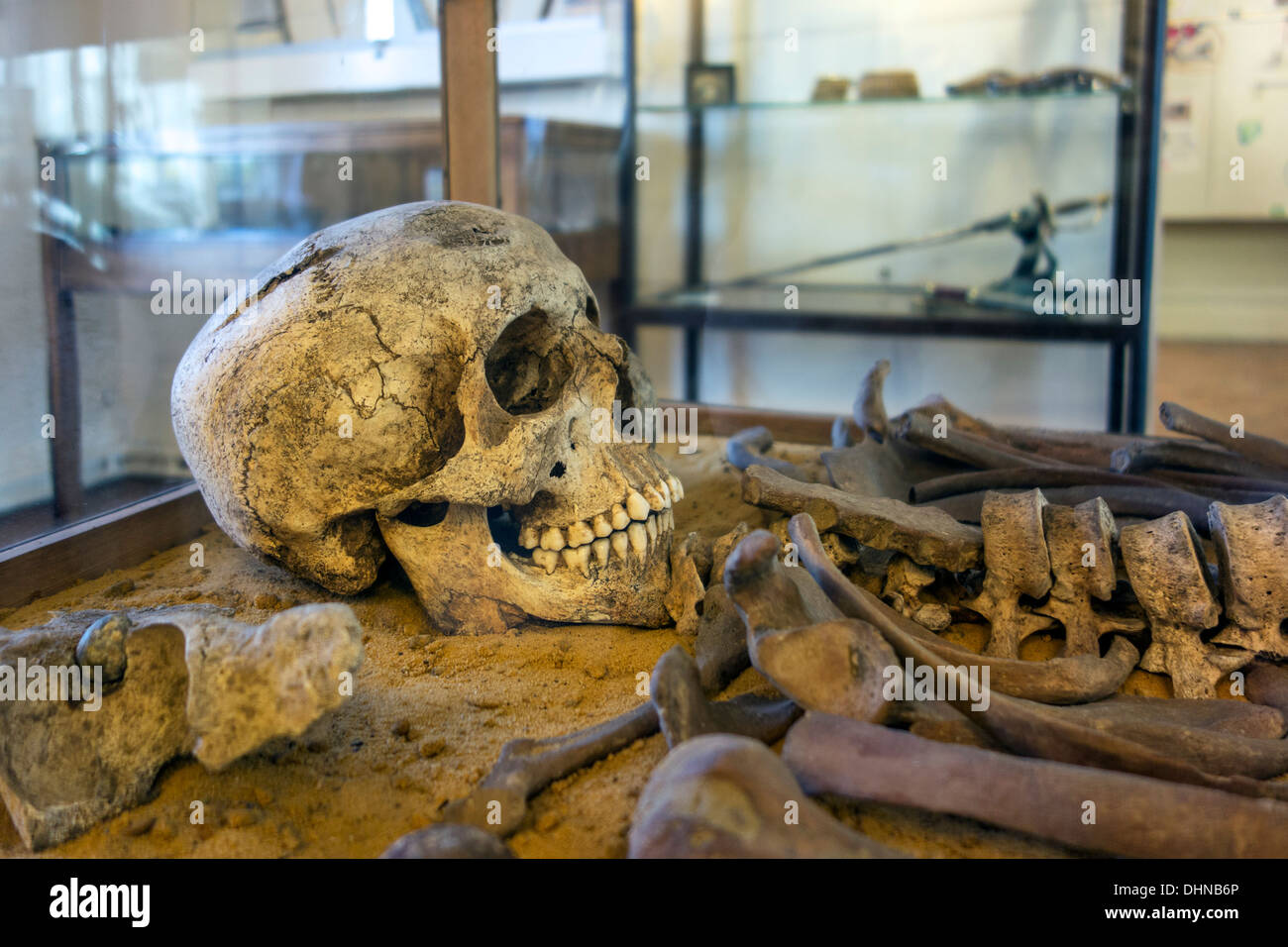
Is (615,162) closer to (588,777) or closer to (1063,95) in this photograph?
(1063,95)

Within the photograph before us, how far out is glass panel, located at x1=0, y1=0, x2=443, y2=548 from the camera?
2.06 meters

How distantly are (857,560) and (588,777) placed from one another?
0.79 metres

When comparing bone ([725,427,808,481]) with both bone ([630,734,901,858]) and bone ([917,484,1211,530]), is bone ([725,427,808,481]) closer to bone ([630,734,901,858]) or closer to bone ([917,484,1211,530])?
bone ([917,484,1211,530])

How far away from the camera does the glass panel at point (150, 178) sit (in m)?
2.06

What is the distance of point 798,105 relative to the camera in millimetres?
4203

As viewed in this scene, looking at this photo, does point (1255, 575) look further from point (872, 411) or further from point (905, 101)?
point (905, 101)

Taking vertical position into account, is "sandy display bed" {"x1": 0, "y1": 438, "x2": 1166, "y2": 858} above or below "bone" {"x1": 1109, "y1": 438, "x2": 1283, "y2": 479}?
below

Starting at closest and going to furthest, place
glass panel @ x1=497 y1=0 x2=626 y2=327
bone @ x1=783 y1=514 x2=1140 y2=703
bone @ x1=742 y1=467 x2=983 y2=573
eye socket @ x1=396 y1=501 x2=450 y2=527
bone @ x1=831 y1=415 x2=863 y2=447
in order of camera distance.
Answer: bone @ x1=783 y1=514 x2=1140 y2=703 < bone @ x1=742 y1=467 x2=983 y2=573 < eye socket @ x1=396 y1=501 x2=450 y2=527 < bone @ x1=831 y1=415 x2=863 y2=447 < glass panel @ x1=497 y1=0 x2=626 y2=327

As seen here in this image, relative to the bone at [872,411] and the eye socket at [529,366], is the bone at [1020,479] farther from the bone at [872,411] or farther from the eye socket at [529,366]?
the eye socket at [529,366]

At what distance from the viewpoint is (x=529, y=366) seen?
2014 millimetres

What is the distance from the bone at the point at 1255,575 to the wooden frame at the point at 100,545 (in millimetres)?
2144

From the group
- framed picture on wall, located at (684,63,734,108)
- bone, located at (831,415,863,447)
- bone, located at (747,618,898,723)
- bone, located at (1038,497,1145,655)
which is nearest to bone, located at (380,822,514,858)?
bone, located at (747,618,898,723)

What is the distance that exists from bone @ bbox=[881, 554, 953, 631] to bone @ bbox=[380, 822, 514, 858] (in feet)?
3.13

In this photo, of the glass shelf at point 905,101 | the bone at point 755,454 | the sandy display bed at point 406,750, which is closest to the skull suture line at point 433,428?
the sandy display bed at point 406,750
